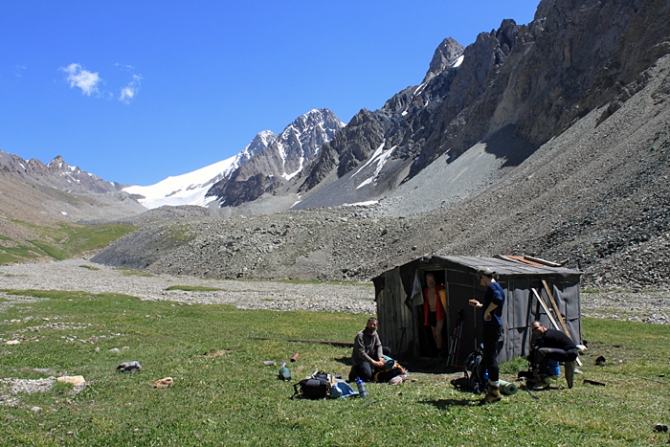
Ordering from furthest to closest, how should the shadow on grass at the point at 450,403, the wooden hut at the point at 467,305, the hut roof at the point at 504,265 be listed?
the hut roof at the point at 504,265 → the wooden hut at the point at 467,305 → the shadow on grass at the point at 450,403

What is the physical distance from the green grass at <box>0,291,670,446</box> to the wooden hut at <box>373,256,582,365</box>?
4.55 feet

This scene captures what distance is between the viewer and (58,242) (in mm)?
148000

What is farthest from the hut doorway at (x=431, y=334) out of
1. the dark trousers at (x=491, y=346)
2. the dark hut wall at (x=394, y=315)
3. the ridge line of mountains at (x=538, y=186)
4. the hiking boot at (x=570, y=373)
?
the ridge line of mountains at (x=538, y=186)

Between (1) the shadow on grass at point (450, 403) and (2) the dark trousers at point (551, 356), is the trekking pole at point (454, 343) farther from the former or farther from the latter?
(1) the shadow on grass at point (450, 403)

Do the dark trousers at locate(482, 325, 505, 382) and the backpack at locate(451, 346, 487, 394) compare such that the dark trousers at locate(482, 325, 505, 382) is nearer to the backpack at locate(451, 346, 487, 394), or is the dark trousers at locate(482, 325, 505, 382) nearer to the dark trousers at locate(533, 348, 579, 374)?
the backpack at locate(451, 346, 487, 394)

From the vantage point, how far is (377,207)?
9750 cm

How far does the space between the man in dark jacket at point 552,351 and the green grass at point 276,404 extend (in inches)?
24.0

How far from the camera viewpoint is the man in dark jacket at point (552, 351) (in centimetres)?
1217

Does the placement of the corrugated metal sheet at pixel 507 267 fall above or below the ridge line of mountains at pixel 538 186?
below

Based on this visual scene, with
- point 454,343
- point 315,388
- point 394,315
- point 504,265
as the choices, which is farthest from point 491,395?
point 394,315

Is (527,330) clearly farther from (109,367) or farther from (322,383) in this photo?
(109,367)

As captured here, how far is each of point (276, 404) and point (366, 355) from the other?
141 inches

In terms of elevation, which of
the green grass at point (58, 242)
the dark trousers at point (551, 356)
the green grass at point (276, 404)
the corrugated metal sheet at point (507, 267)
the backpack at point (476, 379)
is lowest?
the green grass at point (276, 404)

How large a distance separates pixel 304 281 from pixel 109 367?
172 feet
